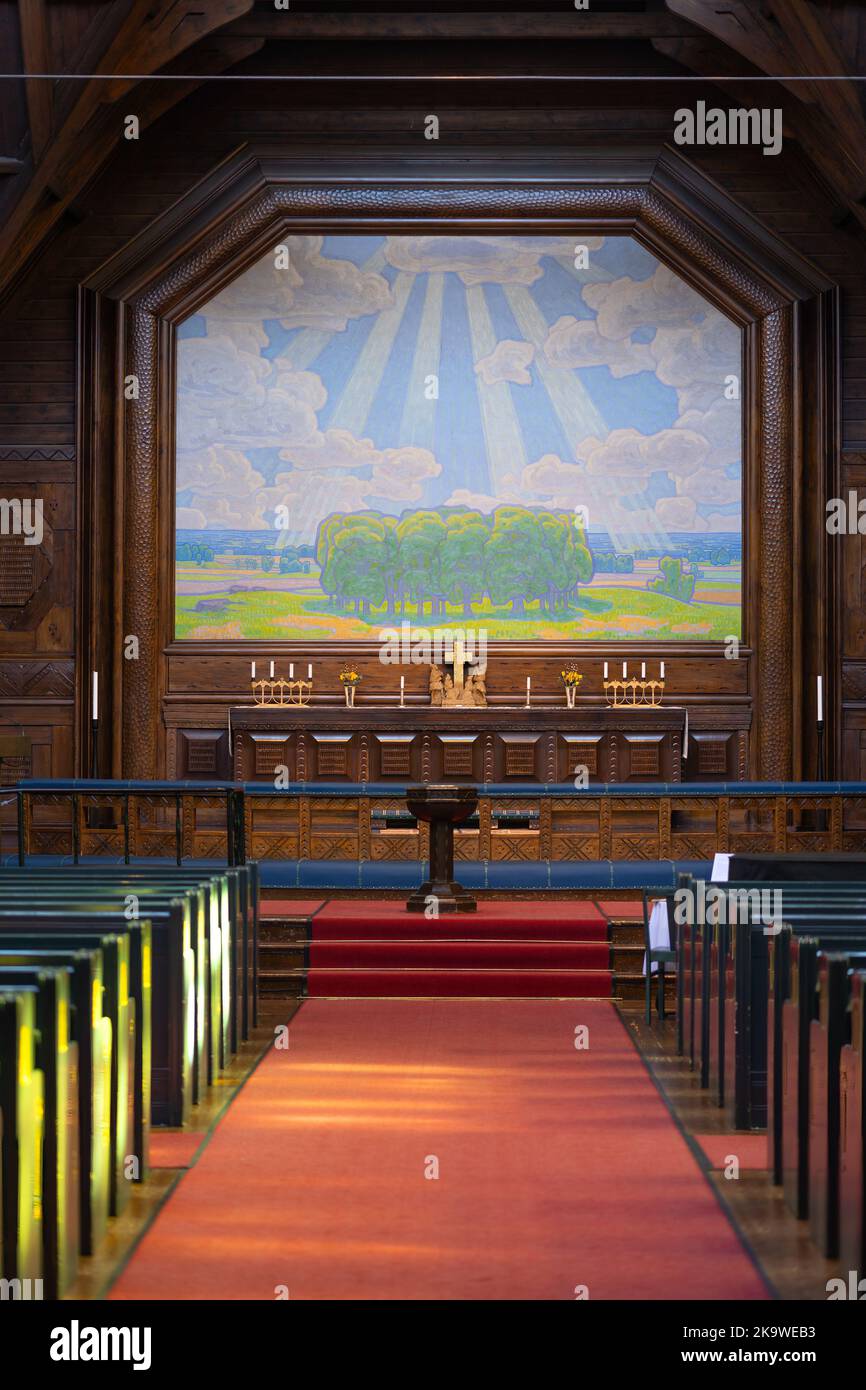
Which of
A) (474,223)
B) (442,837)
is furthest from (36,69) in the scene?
(442,837)

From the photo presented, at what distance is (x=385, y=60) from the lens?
13836 millimetres

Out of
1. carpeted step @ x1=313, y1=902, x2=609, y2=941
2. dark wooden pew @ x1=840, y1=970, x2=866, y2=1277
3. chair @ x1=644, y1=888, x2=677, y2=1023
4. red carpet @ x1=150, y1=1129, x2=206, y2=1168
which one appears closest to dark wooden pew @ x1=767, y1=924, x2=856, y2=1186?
dark wooden pew @ x1=840, y1=970, x2=866, y2=1277

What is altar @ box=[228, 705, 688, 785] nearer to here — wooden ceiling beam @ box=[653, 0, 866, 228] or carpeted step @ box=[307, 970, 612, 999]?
wooden ceiling beam @ box=[653, 0, 866, 228]

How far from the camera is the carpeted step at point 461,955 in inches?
332

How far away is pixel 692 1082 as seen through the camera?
6215 mm

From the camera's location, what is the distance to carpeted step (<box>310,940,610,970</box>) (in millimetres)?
8438

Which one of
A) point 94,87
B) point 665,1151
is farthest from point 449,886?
point 94,87

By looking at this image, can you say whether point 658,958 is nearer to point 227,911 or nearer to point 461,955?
point 461,955

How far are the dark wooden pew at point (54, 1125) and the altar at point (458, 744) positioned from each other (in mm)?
9083

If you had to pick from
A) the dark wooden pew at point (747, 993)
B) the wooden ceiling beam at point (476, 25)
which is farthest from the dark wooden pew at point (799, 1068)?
the wooden ceiling beam at point (476, 25)

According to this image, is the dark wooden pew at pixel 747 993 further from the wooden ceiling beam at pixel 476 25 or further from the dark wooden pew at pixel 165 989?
the wooden ceiling beam at pixel 476 25

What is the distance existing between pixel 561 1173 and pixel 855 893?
2.03m

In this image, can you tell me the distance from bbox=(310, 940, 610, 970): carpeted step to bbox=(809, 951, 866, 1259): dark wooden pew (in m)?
4.27
